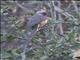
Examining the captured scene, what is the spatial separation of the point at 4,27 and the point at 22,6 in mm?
637

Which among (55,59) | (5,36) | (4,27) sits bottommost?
(55,59)

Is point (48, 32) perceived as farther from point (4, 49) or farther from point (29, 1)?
point (29, 1)

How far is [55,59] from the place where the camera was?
2.18m

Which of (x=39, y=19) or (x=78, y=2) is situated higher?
(x=78, y=2)

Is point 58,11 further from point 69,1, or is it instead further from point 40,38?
point 69,1

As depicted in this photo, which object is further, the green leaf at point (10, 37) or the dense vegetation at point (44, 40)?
the green leaf at point (10, 37)

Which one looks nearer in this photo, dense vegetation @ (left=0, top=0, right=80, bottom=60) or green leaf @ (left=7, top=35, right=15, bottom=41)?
dense vegetation @ (left=0, top=0, right=80, bottom=60)

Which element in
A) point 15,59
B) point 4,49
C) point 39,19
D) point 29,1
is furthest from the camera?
point 29,1

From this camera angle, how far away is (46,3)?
11.0ft

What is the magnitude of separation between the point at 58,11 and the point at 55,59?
0.72 metres

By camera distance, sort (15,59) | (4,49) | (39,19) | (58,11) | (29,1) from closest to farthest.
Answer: (39,19)
(15,59)
(4,49)
(58,11)
(29,1)

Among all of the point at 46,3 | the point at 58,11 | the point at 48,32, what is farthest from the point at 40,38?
the point at 46,3

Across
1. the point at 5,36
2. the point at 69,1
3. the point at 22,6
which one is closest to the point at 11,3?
the point at 22,6

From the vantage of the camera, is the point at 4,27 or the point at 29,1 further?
the point at 29,1
